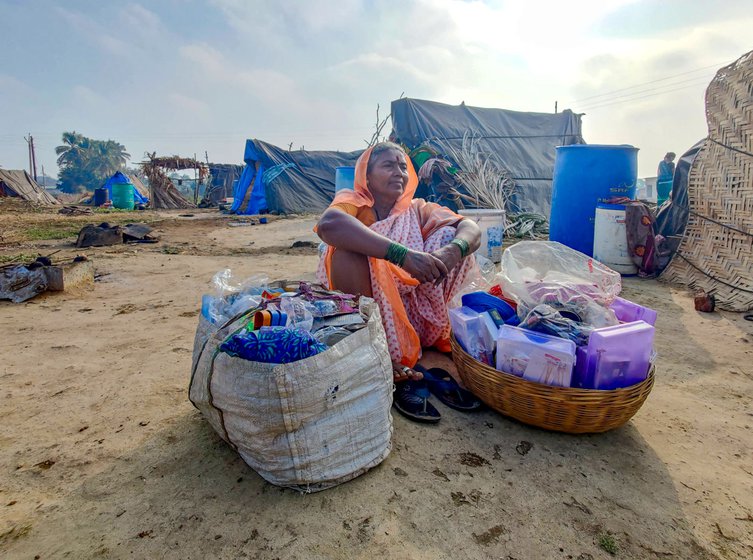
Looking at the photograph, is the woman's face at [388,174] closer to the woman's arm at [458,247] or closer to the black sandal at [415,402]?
the woman's arm at [458,247]

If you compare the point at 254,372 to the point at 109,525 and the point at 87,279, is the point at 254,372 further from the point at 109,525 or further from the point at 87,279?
the point at 87,279

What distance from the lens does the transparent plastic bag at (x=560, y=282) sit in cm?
168

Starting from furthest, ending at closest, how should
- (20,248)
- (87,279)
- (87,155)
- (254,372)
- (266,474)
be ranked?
(87,155) < (20,248) < (87,279) < (266,474) < (254,372)

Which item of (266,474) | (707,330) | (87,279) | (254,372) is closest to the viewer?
(254,372)

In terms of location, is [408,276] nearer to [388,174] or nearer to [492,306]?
[492,306]

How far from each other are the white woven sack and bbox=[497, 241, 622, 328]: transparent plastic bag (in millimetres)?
808

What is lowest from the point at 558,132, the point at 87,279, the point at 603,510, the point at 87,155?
the point at 603,510

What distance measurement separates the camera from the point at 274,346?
1.17 meters

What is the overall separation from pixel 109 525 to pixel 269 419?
1.63ft

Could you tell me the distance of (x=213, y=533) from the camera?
3.60ft

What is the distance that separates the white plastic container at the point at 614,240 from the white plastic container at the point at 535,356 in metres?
3.31

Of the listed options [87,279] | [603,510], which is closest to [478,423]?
[603,510]

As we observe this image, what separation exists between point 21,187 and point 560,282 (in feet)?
80.2

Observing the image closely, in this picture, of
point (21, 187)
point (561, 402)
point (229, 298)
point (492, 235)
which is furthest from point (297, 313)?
point (21, 187)
